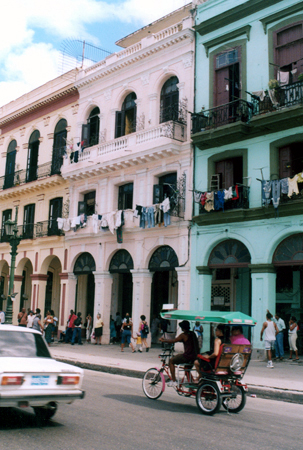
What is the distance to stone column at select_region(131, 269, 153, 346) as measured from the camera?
2342 centimetres

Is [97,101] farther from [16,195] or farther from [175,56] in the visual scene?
[16,195]

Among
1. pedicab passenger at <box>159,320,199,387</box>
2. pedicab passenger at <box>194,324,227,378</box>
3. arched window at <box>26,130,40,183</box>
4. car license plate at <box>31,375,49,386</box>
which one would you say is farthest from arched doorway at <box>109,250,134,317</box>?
car license plate at <box>31,375,49,386</box>

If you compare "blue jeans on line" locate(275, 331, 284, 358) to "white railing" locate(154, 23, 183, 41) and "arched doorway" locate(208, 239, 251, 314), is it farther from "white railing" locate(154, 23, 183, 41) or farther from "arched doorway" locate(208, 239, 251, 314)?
"white railing" locate(154, 23, 183, 41)

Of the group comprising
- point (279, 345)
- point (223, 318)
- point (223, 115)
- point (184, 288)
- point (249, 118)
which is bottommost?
point (279, 345)

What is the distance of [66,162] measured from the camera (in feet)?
93.4

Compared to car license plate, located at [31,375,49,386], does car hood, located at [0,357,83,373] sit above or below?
above

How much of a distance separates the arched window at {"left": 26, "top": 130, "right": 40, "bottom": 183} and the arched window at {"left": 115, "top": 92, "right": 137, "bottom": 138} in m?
7.98

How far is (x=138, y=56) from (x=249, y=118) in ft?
27.6

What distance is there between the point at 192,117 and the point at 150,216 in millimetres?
4700

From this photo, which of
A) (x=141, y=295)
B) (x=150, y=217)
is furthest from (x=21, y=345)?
(x=141, y=295)

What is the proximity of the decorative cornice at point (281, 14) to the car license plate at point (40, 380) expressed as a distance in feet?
55.5

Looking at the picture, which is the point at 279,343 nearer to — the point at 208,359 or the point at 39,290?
the point at 208,359

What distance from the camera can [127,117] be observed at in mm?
26594

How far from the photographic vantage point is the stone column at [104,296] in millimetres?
25453
